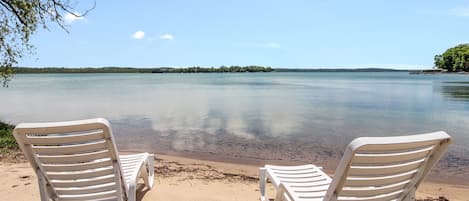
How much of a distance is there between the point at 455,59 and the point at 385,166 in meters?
110

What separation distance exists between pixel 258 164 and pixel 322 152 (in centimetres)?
178

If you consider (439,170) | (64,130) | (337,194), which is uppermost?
(64,130)

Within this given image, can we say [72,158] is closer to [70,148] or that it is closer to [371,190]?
[70,148]

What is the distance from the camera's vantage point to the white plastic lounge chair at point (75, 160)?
7.74 feet

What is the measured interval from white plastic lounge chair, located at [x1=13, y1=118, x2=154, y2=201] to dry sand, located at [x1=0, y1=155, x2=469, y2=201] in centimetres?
116

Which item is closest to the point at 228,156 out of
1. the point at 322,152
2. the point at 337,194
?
the point at 322,152

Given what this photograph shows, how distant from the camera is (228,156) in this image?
7.01 metres

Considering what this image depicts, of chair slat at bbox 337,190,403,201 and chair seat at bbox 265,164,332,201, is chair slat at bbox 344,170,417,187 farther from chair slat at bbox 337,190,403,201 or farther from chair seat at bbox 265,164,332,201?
chair seat at bbox 265,164,332,201

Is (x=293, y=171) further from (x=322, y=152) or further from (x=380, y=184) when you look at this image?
(x=322, y=152)

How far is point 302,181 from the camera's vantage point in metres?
3.34

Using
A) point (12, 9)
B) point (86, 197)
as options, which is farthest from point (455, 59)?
point (86, 197)

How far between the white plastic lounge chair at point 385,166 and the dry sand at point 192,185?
193 cm

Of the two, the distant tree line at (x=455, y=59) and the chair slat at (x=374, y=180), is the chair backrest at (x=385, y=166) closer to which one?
the chair slat at (x=374, y=180)

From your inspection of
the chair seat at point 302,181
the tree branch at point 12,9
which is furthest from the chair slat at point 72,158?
the tree branch at point 12,9
